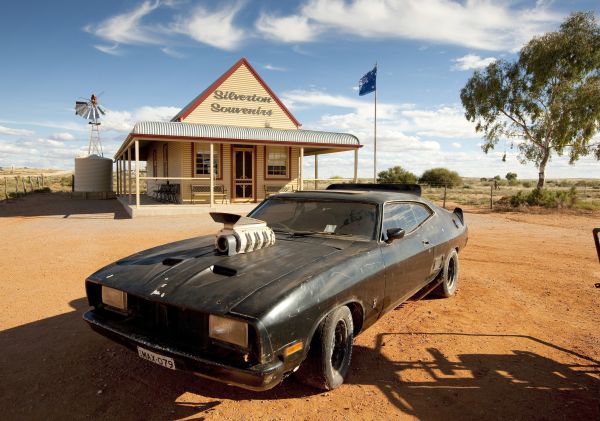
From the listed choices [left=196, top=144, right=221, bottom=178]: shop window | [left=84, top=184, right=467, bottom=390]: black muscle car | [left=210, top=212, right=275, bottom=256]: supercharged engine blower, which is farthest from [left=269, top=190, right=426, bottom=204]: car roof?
[left=196, top=144, right=221, bottom=178]: shop window

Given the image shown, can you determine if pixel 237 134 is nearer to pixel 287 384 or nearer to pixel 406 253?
pixel 406 253

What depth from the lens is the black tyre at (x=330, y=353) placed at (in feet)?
8.69

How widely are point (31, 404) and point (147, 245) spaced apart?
5.98m

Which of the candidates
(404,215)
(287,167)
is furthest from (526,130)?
(404,215)

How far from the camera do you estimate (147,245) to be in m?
8.46

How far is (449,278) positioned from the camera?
5.12m

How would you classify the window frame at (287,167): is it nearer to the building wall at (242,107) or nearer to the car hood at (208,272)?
the building wall at (242,107)

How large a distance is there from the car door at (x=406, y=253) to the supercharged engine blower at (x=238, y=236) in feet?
3.61

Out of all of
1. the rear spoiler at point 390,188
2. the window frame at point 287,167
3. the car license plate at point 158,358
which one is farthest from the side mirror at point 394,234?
the window frame at point 287,167

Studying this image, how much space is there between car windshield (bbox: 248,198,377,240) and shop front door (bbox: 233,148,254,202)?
44.8 ft

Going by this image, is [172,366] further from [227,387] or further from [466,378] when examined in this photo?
[466,378]

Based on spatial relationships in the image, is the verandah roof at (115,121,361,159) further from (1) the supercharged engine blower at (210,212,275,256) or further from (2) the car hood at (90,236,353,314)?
(1) the supercharged engine blower at (210,212,275,256)

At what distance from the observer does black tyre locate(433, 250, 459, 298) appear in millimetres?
4891

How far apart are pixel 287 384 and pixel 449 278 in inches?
118
